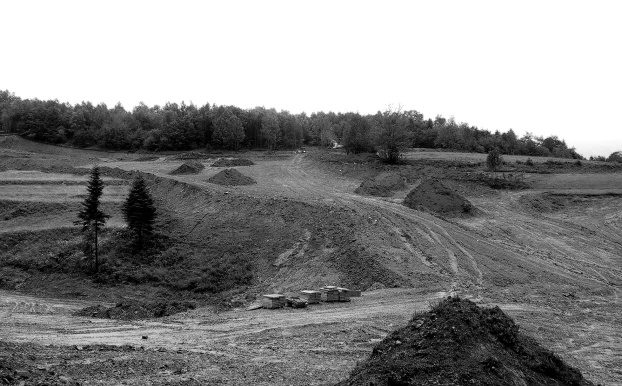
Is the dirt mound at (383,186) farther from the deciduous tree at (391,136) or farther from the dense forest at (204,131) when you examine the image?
the dense forest at (204,131)

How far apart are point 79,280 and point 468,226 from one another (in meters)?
24.8

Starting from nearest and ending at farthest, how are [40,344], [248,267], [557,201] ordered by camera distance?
[40,344]
[248,267]
[557,201]

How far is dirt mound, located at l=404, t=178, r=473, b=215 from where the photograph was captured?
139 ft

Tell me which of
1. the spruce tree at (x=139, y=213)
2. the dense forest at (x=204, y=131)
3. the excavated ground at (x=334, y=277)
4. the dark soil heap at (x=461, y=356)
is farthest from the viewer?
the dense forest at (x=204, y=131)

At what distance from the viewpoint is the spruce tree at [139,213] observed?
36.2 meters

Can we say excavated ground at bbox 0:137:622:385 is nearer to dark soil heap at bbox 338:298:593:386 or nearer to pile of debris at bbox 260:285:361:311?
pile of debris at bbox 260:285:361:311

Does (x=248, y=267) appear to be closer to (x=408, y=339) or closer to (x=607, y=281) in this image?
(x=607, y=281)

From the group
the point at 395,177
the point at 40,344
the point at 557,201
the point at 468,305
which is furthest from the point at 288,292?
the point at 557,201

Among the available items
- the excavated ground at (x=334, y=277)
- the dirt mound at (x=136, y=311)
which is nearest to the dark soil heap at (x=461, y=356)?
the excavated ground at (x=334, y=277)

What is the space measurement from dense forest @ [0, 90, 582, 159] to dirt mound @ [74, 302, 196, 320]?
6941 cm

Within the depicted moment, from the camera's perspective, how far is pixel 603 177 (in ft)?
182

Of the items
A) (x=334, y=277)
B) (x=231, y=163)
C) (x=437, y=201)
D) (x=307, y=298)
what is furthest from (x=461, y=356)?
(x=231, y=163)

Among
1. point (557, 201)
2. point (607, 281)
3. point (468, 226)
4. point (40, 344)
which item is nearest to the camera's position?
point (40, 344)

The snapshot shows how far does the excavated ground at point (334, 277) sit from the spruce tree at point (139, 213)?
233 cm
